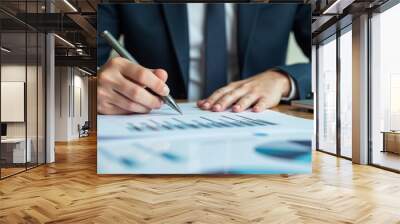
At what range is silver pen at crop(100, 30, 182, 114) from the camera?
17.5 ft

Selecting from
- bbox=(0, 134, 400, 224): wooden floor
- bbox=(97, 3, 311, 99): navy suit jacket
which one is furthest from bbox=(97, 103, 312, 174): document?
bbox=(97, 3, 311, 99): navy suit jacket

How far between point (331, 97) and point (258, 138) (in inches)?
180

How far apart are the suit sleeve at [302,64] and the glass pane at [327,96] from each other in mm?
3660

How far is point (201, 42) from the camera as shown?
5.50 meters

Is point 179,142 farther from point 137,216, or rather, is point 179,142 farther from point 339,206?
point 339,206

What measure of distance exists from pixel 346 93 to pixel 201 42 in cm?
416

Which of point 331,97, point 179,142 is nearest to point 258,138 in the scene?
point 179,142

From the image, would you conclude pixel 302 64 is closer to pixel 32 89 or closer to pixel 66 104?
pixel 32 89

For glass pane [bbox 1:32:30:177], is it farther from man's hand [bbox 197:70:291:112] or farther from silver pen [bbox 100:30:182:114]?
man's hand [bbox 197:70:291:112]

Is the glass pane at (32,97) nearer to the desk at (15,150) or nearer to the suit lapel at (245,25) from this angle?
the desk at (15,150)

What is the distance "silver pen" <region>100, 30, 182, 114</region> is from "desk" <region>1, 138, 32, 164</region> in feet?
7.01

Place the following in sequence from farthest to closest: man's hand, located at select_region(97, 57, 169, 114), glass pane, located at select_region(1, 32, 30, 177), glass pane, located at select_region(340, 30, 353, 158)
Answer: glass pane, located at select_region(340, 30, 353, 158) < glass pane, located at select_region(1, 32, 30, 177) < man's hand, located at select_region(97, 57, 169, 114)

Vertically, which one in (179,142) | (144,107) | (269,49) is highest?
(269,49)

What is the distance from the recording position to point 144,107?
17.3 ft
